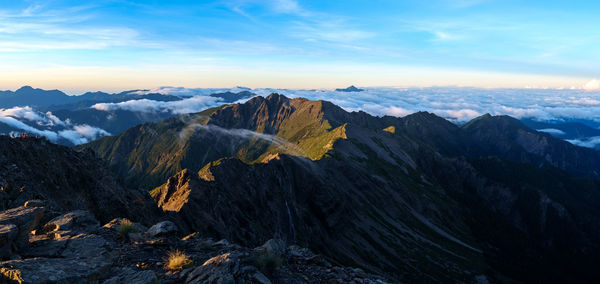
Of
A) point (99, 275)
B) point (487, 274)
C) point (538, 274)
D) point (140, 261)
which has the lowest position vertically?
point (538, 274)

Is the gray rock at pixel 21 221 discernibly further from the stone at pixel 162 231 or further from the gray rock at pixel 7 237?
→ the stone at pixel 162 231

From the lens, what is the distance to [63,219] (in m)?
20.7

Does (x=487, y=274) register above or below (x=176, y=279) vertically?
below

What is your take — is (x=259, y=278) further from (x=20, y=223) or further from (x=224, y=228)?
(x=224, y=228)

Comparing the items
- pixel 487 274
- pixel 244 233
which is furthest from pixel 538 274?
pixel 244 233

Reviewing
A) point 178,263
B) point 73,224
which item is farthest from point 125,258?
point 73,224

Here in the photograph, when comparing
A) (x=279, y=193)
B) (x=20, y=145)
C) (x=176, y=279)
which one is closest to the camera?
(x=176, y=279)

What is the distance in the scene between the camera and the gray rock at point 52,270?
11172mm

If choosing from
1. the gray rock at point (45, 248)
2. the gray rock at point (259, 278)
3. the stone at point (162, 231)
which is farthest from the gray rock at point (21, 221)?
the gray rock at point (259, 278)

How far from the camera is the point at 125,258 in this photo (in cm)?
1744

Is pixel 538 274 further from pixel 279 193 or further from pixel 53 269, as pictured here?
pixel 53 269

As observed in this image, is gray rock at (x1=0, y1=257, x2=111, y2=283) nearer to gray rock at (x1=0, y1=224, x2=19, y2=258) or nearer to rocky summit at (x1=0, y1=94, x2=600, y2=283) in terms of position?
rocky summit at (x1=0, y1=94, x2=600, y2=283)

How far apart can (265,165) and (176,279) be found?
112215mm

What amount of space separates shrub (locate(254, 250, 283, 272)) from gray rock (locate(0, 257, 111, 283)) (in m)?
7.53
